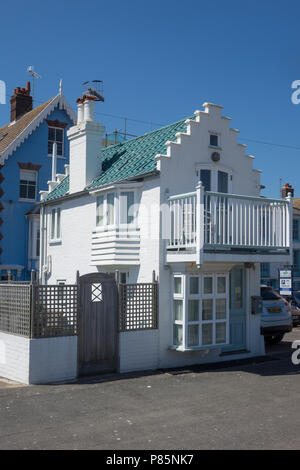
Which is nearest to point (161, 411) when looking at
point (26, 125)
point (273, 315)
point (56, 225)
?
point (273, 315)

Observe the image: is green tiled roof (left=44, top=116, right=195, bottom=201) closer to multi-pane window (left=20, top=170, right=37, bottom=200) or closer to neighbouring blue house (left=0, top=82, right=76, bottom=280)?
neighbouring blue house (left=0, top=82, right=76, bottom=280)

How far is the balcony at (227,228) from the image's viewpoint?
38.7 ft

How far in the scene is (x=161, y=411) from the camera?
8727 millimetres

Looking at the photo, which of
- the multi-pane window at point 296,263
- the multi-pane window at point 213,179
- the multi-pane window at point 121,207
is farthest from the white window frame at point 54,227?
the multi-pane window at point 296,263

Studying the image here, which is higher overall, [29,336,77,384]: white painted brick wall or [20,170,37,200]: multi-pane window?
[20,170,37,200]: multi-pane window

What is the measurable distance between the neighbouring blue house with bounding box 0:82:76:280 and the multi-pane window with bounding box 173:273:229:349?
13.8 meters

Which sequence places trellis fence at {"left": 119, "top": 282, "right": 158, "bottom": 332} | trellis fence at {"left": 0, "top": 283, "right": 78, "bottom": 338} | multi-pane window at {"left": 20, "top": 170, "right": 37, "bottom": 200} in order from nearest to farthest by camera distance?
trellis fence at {"left": 0, "top": 283, "right": 78, "bottom": 338}
trellis fence at {"left": 119, "top": 282, "right": 158, "bottom": 332}
multi-pane window at {"left": 20, "top": 170, "right": 37, "bottom": 200}

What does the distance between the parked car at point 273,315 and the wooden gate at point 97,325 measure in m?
5.32

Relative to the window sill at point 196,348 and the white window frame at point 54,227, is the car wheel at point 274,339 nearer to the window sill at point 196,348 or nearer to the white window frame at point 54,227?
the window sill at point 196,348

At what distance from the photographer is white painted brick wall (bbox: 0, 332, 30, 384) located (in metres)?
11.0

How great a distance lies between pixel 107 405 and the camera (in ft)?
30.1

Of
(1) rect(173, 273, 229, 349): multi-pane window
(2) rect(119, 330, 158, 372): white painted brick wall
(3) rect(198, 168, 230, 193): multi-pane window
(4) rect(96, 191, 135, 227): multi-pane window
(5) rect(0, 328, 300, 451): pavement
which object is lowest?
(5) rect(0, 328, 300, 451): pavement

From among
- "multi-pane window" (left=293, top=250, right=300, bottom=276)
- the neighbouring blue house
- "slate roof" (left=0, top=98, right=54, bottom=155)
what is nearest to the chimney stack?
the neighbouring blue house

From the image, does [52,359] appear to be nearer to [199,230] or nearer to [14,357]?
[14,357]
